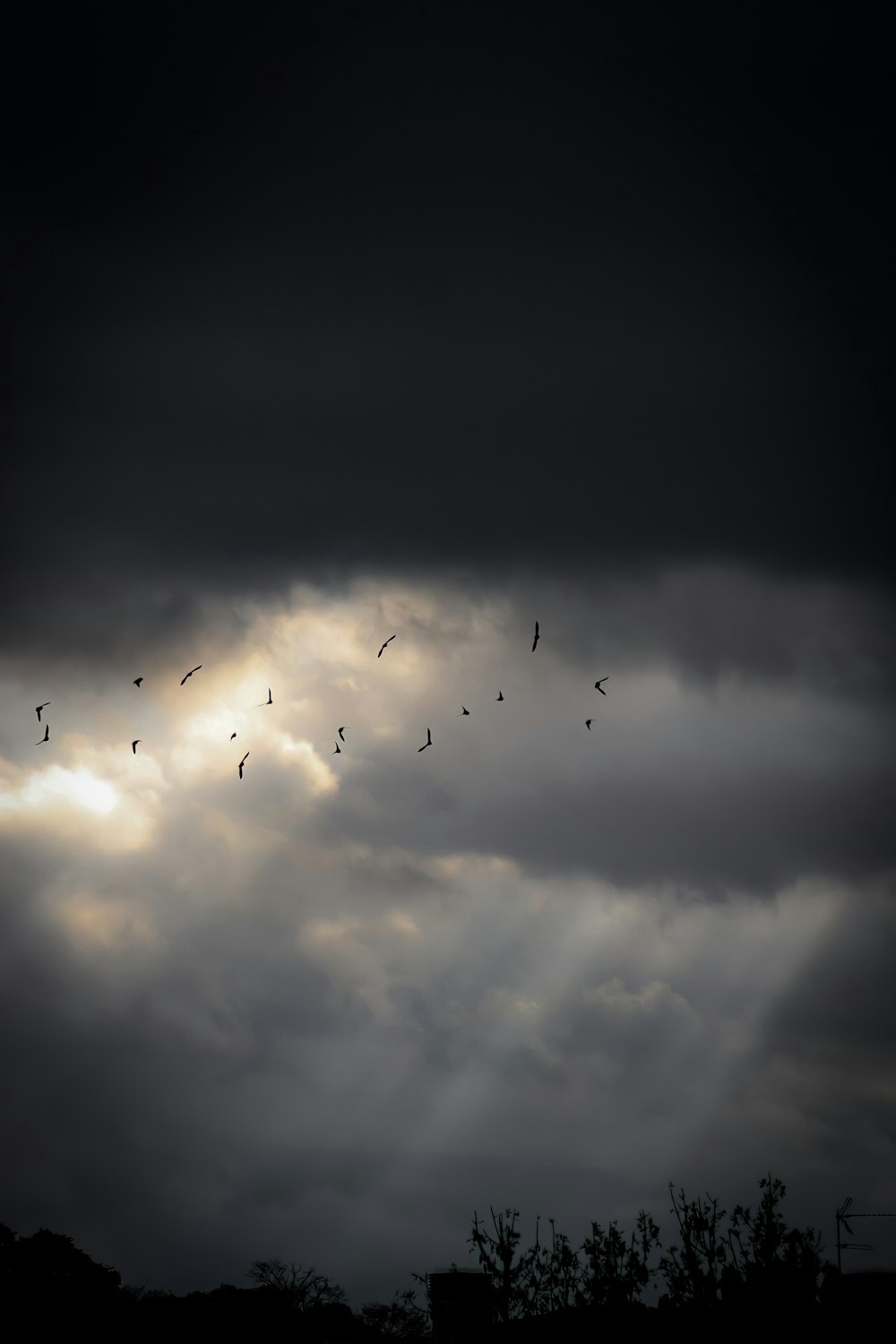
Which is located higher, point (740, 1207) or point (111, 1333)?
point (740, 1207)

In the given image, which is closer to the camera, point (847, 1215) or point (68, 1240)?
point (847, 1215)

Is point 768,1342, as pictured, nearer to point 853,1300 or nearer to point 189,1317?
point 853,1300

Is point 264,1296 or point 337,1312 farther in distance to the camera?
point 337,1312

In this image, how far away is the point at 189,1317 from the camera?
247 feet

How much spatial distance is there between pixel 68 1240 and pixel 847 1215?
63305mm

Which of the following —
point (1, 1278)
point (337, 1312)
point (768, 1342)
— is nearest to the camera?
point (768, 1342)

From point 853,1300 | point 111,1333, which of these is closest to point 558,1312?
point 853,1300

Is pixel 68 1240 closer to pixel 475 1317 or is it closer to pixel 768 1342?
pixel 475 1317

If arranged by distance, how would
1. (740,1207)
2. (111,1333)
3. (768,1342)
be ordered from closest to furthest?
(768,1342), (740,1207), (111,1333)

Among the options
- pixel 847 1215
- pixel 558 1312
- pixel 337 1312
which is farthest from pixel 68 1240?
pixel 847 1215

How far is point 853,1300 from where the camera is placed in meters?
37.7

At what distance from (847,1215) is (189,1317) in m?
42.5

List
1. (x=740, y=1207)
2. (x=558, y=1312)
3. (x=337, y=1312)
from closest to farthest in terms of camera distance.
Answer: (x=558, y=1312), (x=740, y=1207), (x=337, y=1312)

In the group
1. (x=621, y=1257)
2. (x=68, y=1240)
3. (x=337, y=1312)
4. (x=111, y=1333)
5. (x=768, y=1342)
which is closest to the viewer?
(x=768, y=1342)
